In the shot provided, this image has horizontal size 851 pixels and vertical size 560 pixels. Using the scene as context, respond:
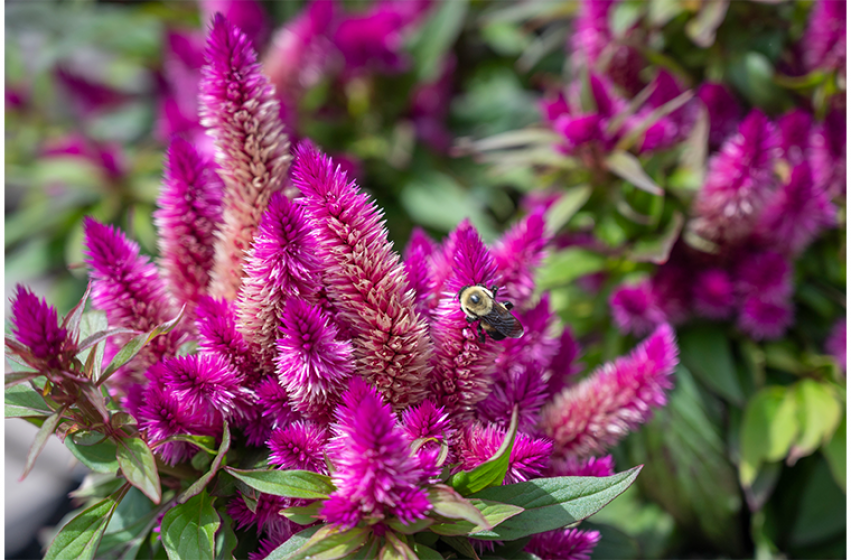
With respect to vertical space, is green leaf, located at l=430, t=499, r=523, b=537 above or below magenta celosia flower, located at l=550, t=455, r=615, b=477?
above

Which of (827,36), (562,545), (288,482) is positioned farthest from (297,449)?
(827,36)

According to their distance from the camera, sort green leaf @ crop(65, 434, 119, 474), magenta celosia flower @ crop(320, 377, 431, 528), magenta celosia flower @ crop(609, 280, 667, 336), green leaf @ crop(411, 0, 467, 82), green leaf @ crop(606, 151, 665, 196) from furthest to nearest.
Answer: green leaf @ crop(411, 0, 467, 82)
magenta celosia flower @ crop(609, 280, 667, 336)
green leaf @ crop(606, 151, 665, 196)
green leaf @ crop(65, 434, 119, 474)
magenta celosia flower @ crop(320, 377, 431, 528)

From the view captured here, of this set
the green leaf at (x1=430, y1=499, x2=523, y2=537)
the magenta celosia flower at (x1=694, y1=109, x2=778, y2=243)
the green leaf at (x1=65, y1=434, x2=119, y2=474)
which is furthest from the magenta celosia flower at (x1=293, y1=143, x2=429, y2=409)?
the magenta celosia flower at (x1=694, y1=109, x2=778, y2=243)

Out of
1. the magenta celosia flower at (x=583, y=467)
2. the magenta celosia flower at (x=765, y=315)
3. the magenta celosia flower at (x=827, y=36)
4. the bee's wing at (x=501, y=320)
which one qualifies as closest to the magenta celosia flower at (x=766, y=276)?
the magenta celosia flower at (x=765, y=315)

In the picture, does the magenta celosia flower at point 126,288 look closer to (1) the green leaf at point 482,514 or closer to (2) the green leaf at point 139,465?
(2) the green leaf at point 139,465

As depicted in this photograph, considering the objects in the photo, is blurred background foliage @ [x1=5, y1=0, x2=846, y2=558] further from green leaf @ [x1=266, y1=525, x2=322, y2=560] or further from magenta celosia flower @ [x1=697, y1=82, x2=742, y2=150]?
green leaf @ [x1=266, y1=525, x2=322, y2=560]

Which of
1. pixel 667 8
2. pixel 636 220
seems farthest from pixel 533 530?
pixel 667 8
